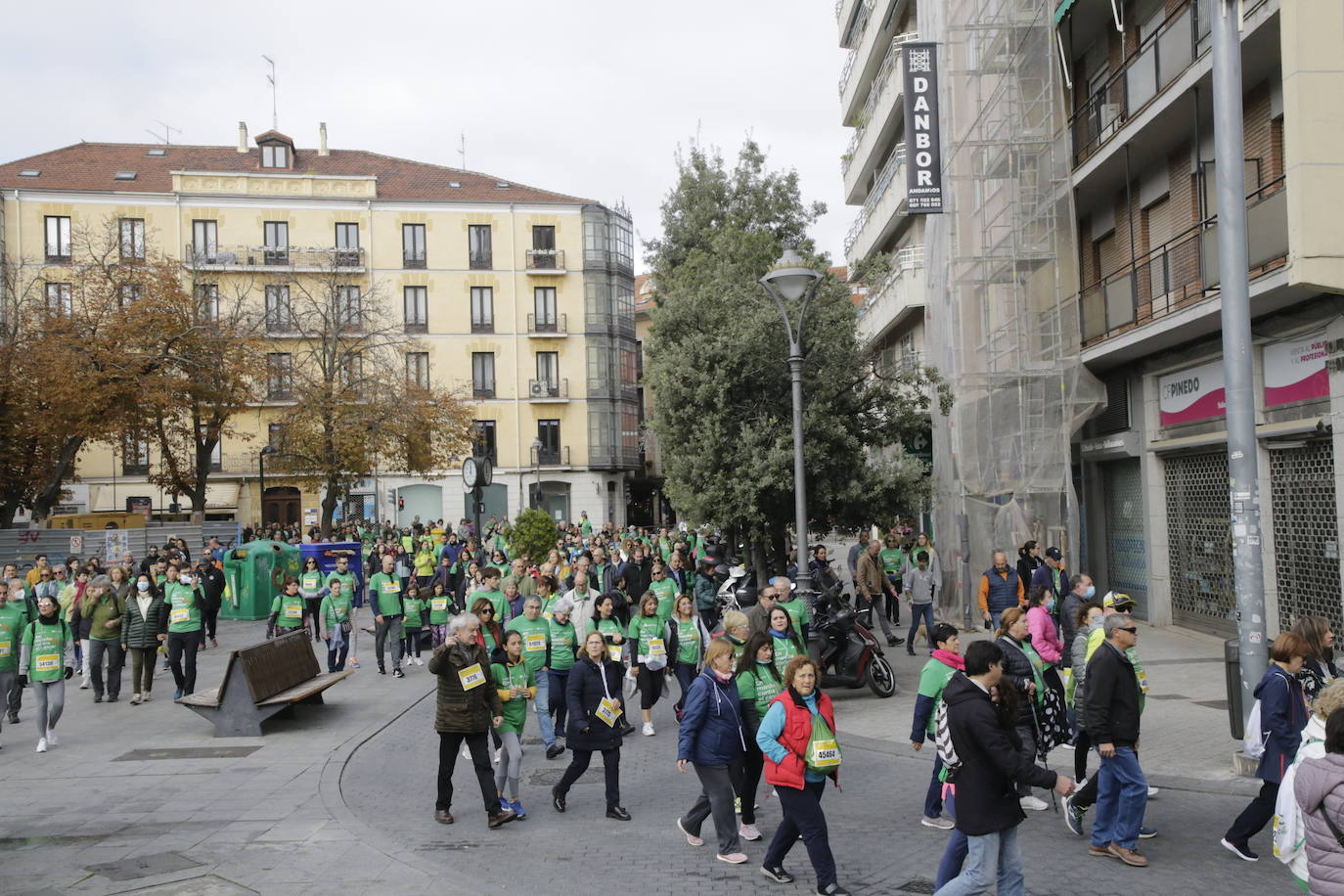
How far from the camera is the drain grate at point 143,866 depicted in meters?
7.05

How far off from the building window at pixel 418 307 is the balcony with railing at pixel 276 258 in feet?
8.51

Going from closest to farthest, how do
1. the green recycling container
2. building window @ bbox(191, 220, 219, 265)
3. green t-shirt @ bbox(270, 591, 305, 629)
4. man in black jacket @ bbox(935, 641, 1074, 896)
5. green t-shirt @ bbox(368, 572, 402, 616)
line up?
man in black jacket @ bbox(935, 641, 1074, 896), green t-shirt @ bbox(368, 572, 402, 616), green t-shirt @ bbox(270, 591, 305, 629), the green recycling container, building window @ bbox(191, 220, 219, 265)

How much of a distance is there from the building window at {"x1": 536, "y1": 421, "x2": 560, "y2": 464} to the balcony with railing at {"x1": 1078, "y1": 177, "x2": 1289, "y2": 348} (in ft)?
116

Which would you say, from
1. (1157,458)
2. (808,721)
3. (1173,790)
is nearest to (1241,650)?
(1173,790)

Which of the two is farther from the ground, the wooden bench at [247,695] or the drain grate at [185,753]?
the wooden bench at [247,695]

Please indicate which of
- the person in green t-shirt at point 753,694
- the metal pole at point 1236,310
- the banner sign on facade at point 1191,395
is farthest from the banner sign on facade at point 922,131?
the person in green t-shirt at point 753,694

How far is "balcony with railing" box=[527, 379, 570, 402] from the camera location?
5172 cm

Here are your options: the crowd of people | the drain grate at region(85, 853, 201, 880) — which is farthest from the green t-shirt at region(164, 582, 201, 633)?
the drain grate at region(85, 853, 201, 880)

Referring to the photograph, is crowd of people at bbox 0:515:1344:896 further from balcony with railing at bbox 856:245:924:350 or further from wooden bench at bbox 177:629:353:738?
balcony with railing at bbox 856:245:924:350

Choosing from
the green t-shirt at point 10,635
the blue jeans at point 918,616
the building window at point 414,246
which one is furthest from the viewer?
the building window at point 414,246

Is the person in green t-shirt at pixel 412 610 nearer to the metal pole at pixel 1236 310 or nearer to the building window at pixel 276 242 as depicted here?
the metal pole at pixel 1236 310

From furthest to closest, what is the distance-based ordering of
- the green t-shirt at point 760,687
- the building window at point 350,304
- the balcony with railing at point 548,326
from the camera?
the balcony with railing at point 548,326
the building window at point 350,304
the green t-shirt at point 760,687

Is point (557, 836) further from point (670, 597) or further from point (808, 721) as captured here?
point (670, 597)

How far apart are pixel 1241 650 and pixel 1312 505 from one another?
19.1ft
